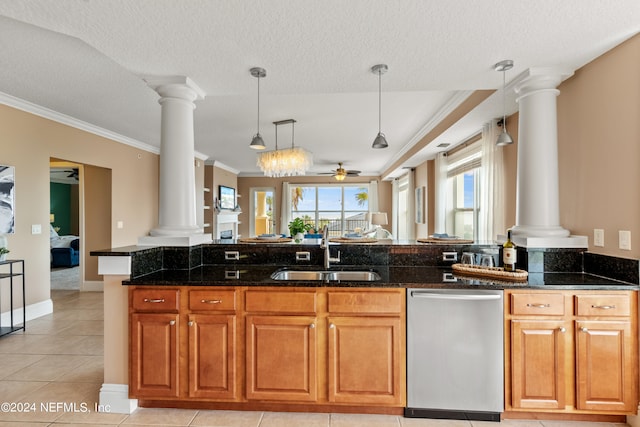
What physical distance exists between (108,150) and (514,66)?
18.3ft

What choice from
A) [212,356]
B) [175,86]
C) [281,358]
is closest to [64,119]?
[175,86]

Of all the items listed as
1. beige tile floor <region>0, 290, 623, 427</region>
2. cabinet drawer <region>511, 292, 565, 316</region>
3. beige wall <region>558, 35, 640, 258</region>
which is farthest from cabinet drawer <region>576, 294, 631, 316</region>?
beige tile floor <region>0, 290, 623, 427</region>

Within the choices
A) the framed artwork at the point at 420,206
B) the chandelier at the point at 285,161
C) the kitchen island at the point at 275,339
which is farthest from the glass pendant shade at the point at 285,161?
the kitchen island at the point at 275,339

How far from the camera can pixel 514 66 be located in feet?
8.14

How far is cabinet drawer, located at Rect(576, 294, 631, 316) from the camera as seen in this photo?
6.72 feet

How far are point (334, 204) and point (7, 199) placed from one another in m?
8.01

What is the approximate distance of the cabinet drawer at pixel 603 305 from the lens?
6.72 feet

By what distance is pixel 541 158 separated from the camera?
2.56 m

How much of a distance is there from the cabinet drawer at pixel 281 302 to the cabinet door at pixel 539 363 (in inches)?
49.5

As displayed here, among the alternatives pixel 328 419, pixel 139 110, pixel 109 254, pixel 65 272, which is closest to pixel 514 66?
pixel 328 419

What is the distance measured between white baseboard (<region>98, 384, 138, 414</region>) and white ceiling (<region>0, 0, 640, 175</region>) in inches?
87.4

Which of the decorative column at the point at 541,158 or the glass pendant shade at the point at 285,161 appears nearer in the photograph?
the decorative column at the point at 541,158

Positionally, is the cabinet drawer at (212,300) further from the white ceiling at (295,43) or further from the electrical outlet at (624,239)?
the electrical outlet at (624,239)

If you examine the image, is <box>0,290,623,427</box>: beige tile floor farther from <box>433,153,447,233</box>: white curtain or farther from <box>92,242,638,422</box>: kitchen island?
<box>433,153,447,233</box>: white curtain
